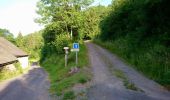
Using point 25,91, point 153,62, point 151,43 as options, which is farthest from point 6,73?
point 153,62

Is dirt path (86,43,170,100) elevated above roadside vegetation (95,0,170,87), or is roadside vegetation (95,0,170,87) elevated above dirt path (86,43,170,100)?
roadside vegetation (95,0,170,87)

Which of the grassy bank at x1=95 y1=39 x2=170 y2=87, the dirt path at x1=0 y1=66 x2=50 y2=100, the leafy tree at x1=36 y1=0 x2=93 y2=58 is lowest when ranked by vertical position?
the dirt path at x1=0 y1=66 x2=50 y2=100

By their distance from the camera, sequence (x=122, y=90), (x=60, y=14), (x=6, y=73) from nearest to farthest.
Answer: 1. (x=122, y=90)
2. (x=6, y=73)
3. (x=60, y=14)

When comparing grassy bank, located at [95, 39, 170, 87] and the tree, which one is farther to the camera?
the tree

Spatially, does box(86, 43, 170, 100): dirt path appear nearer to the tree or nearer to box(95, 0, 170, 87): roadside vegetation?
box(95, 0, 170, 87): roadside vegetation

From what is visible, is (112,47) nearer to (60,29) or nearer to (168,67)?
(60,29)

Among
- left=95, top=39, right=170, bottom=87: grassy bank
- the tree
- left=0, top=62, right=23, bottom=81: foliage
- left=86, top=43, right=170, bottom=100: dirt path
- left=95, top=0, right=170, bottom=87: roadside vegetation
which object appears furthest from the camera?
the tree

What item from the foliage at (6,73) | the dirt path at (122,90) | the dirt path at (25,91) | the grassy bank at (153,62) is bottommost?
the foliage at (6,73)

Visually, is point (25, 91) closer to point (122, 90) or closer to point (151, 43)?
point (122, 90)

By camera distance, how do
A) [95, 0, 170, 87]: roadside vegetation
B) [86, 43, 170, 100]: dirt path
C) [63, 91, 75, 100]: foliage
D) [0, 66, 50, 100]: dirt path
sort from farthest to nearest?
[95, 0, 170, 87]: roadside vegetation < [0, 66, 50, 100]: dirt path < [63, 91, 75, 100]: foliage < [86, 43, 170, 100]: dirt path

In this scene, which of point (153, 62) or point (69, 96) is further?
point (153, 62)

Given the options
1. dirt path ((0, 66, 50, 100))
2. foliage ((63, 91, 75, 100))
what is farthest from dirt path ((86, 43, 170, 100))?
dirt path ((0, 66, 50, 100))

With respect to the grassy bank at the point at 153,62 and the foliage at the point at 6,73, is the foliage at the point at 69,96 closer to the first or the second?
the grassy bank at the point at 153,62

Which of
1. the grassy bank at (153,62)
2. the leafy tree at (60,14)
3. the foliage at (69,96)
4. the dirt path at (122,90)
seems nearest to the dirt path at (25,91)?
the foliage at (69,96)
